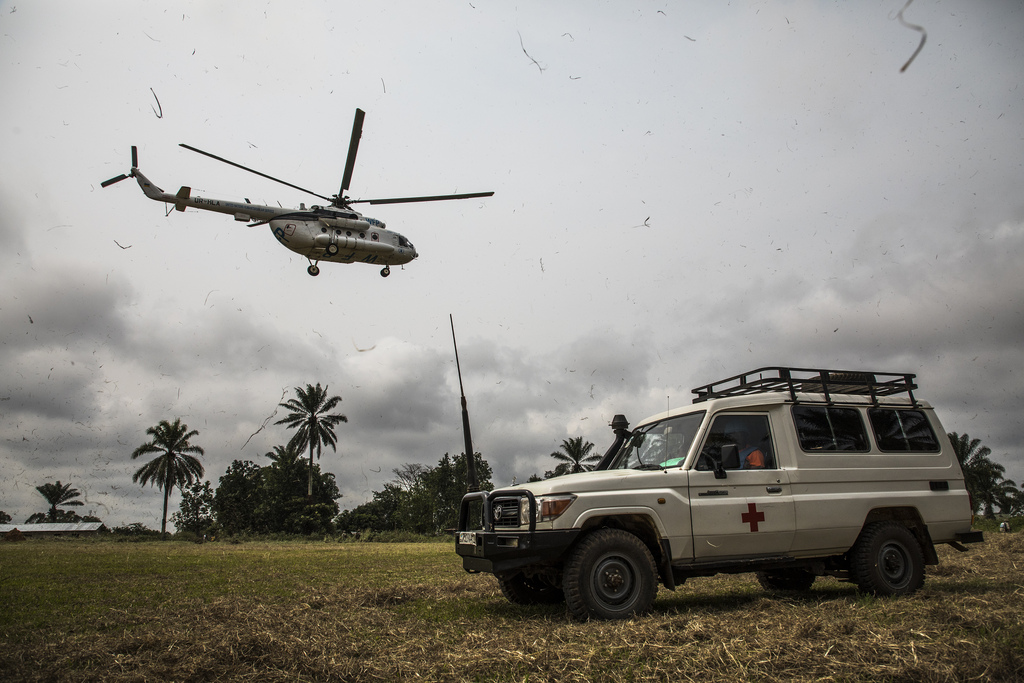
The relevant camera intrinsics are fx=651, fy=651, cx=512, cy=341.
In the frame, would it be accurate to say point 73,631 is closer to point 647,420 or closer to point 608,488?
point 608,488

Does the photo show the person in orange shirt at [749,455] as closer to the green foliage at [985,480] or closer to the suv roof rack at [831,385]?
the suv roof rack at [831,385]

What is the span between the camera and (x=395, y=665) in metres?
4.63

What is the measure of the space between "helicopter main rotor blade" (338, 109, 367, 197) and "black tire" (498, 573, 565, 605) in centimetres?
1531

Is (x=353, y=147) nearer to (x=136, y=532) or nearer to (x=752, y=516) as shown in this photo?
(x=752, y=516)

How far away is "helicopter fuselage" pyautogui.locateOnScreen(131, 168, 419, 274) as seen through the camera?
1789 cm

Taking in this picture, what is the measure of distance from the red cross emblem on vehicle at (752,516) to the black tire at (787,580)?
214 centimetres

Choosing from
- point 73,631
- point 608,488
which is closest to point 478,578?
point 608,488

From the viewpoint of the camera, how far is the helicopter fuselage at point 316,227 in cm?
1789

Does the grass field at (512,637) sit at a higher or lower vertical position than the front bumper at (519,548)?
lower

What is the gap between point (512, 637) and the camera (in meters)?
5.34

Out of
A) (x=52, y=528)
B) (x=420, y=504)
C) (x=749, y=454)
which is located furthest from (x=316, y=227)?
(x=52, y=528)

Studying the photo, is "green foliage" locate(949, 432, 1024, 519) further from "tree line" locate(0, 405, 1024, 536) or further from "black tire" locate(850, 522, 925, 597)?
"black tire" locate(850, 522, 925, 597)

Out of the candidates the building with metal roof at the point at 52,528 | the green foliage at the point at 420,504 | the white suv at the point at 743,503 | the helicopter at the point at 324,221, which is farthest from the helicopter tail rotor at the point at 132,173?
the building with metal roof at the point at 52,528

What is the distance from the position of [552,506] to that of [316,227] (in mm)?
14592
